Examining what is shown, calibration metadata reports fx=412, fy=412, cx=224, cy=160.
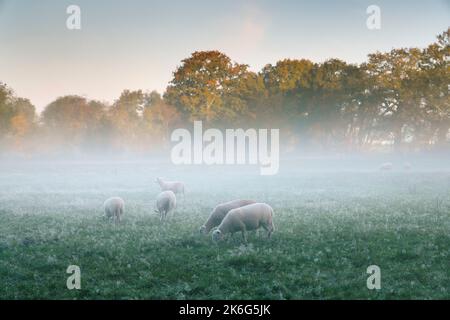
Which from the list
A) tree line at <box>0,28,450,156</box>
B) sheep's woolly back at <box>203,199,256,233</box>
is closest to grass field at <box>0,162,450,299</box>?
sheep's woolly back at <box>203,199,256,233</box>

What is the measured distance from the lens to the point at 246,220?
16141 mm

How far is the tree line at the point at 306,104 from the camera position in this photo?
206 feet

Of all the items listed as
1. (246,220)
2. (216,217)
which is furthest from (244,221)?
(216,217)

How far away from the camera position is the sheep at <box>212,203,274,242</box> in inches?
629

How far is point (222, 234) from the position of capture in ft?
52.4

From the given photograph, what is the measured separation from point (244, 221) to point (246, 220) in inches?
3.5

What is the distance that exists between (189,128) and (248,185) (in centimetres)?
2364
